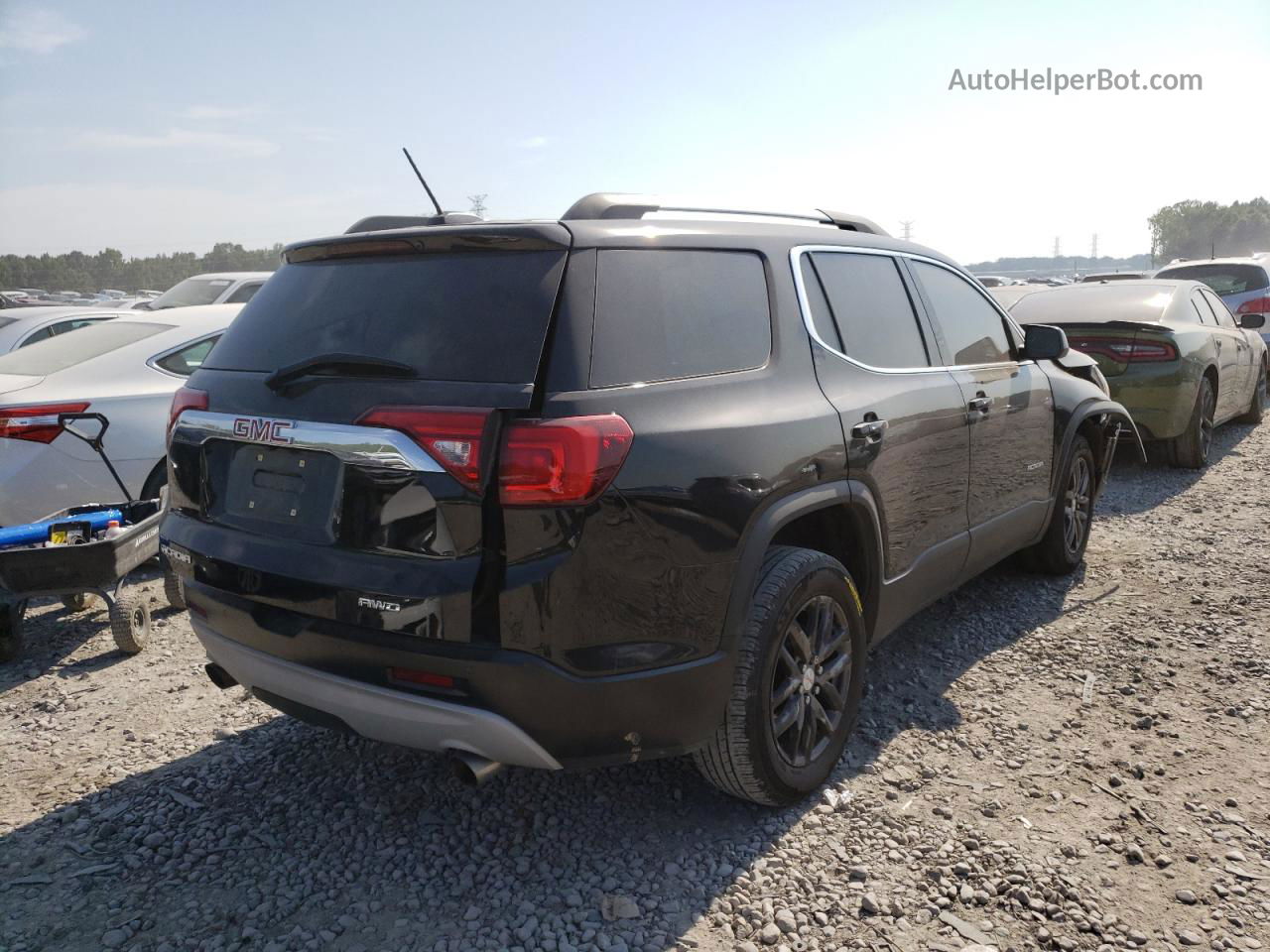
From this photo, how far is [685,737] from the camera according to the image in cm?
257

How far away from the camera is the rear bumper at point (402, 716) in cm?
236

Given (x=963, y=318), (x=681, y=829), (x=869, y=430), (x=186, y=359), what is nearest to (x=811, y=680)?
(x=681, y=829)

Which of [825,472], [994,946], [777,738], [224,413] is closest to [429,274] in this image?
[224,413]

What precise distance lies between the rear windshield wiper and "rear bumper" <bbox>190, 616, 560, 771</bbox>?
0.78m

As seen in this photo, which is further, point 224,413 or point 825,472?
point 825,472

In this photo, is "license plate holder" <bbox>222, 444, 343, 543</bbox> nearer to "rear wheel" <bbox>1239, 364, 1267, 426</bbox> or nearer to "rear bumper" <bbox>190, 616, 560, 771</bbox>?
"rear bumper" <bbox>190, 616, 560, 771</bbox>

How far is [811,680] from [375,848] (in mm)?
1438

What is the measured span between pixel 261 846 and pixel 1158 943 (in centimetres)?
252

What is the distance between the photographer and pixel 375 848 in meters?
2.88

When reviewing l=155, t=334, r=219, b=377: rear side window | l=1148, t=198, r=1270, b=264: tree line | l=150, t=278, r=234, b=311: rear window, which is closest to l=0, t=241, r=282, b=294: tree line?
l=150, t=278, r=234, b=311: rear window

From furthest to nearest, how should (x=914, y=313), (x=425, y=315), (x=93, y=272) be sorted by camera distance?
1. (x=93, y=272)
2. (x=914, y=313)
3. (x=425, y=315)

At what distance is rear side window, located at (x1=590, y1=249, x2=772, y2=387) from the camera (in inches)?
97.8

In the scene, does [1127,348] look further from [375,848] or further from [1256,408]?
[375,848]

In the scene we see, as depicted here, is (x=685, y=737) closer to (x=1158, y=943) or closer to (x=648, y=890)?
(x=648, y=890)
